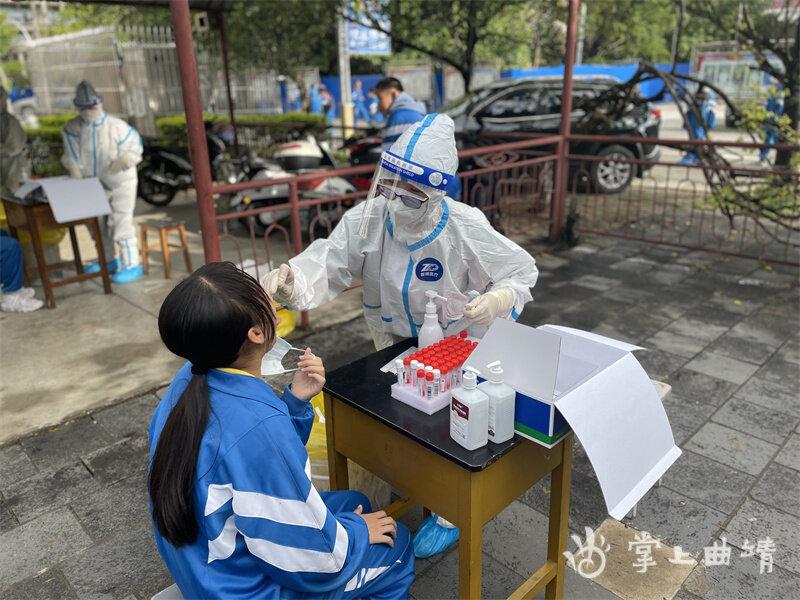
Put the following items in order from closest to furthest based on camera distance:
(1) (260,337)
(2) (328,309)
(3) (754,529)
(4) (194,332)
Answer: (4) (194,332)
(1) (260,337)
(3) (754,529)
(2) (328,309)

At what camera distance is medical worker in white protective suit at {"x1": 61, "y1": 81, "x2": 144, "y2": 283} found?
5551 mm

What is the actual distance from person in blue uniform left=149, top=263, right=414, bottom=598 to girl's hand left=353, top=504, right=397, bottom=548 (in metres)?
0.22

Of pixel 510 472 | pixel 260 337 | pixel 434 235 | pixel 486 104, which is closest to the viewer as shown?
pixel 260 337

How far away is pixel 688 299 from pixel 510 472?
4.03m

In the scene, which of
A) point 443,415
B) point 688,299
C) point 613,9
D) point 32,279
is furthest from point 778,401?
→ point 613,9

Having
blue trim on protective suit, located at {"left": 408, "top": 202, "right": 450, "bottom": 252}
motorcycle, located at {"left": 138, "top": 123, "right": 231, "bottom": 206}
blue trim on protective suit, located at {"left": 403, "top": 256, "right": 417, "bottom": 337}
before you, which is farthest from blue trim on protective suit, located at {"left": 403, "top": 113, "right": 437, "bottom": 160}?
motorcycle, located at {"left": 138, "top": 123, "right": 231, "bottom": 206}

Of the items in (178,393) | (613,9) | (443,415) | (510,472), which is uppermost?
(613,9)

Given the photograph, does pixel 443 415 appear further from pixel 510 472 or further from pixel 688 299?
pixel 688 299

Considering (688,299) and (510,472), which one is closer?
(510,472)

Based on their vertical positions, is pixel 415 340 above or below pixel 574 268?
above

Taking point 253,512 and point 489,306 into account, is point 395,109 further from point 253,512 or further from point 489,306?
point 253,512

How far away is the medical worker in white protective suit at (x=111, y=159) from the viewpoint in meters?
5.55

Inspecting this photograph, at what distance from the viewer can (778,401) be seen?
11.6 ft

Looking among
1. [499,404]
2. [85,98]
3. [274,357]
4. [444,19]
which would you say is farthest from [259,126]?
[499,404]
